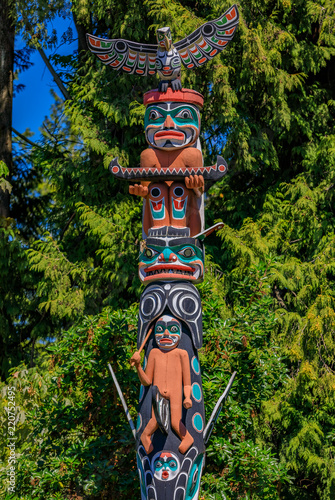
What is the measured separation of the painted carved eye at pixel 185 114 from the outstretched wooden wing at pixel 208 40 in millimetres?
963

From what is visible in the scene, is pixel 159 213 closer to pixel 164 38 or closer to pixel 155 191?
pixel 155 191

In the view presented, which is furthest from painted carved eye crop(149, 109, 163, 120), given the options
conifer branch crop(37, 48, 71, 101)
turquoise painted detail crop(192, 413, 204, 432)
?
conifer branch crop(37, 48, 71, 101)

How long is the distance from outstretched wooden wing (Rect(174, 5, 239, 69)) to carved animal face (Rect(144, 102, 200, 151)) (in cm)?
93

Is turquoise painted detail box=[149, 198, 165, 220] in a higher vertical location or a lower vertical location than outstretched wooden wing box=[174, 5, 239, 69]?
lower

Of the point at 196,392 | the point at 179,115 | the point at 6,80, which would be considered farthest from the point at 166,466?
the point at 6,80

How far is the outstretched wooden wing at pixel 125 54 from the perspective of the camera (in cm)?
898

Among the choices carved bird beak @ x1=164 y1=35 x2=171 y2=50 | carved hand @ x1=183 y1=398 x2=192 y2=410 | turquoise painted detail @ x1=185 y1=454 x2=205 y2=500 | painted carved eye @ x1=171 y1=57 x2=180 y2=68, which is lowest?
turquoise painted detail @ x1=185 y1=454 x2=205 y2=500

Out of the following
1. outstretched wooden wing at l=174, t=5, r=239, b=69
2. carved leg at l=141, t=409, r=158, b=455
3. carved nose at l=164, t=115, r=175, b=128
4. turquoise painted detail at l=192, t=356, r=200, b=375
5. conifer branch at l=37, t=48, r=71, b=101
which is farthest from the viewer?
conifer branch at l=37, t=48, r=71, b=101

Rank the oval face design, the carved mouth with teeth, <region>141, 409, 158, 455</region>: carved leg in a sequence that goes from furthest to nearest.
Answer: the carved mouth with teeth → <region>141, 409, 158, 455</region>: carved leg → the oval face design

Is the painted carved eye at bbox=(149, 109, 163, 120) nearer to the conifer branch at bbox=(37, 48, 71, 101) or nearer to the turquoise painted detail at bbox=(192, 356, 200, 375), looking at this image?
the turquoise painted detail at bbox=(192, 356, 200, 375)

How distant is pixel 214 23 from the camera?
8789 millimetres

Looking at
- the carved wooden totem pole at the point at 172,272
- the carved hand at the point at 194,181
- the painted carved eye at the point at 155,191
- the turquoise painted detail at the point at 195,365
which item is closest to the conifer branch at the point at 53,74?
the carved wooden totem pole at the point at 172,272

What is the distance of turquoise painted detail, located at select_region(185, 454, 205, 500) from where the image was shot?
7.06 metres

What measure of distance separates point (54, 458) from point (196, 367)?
110 inches
